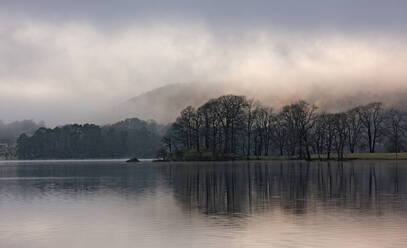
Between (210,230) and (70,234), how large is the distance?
5.91m

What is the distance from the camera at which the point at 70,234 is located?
2133cm

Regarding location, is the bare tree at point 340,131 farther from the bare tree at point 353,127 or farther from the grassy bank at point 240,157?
the grassy bank at point 240,157

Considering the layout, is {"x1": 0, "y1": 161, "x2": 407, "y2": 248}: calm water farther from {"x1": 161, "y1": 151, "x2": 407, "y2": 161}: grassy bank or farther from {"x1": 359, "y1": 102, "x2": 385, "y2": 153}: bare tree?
{"x1": 359, "y1": 102, "x2": 385, "y2": 153}: bare tree

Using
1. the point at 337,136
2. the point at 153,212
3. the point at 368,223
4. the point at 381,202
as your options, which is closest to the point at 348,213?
the point at 368,223

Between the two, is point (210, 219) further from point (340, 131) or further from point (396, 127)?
point (396, 127)

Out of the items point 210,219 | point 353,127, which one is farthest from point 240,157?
point 210,219

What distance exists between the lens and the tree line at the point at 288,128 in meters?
142

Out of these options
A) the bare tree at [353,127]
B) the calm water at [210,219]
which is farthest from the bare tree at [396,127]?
the calm water at [210,219]

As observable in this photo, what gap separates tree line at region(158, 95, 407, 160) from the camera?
5610 inches

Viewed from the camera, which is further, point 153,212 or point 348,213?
point 153,212

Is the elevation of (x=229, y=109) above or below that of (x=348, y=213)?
above

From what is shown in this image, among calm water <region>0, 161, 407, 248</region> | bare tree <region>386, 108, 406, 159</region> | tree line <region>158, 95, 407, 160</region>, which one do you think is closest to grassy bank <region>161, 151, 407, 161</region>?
tree line <region>158, 95, 407, 160</region>

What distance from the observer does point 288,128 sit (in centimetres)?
15025

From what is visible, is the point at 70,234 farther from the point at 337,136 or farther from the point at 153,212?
the point at 337,136
